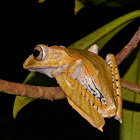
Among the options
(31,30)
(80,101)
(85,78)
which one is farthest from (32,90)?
(31,30)

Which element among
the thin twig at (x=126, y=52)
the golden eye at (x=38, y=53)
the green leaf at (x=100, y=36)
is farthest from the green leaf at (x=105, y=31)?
the golden eye at (x=38, y=53)

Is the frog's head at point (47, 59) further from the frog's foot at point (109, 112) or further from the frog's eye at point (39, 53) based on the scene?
the frog's foot at point (109, 112)

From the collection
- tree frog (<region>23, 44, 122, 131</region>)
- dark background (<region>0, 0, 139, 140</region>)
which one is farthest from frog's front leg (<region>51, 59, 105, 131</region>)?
dark background (<region>0, 0, 139, 140</region>)

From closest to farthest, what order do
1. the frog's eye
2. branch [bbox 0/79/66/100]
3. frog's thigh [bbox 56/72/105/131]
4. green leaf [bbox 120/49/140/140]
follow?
branch [bbox 0/79/66/100]
frog's thigh [bbox 56/72/105/131]
the frog's eye
green leaf [bbox 120/49/140/140]

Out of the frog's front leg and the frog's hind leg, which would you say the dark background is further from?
the frog's front leg

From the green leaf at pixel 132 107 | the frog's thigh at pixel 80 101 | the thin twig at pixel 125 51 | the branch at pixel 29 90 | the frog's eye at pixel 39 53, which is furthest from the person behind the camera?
the green leaf at pixel 132 107

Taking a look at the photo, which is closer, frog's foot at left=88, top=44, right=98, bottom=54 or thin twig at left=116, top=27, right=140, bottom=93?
thin twig at left=116, top=27, right=140, bottom=93

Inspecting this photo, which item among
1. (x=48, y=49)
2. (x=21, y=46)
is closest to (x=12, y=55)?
(x=21, y=46)

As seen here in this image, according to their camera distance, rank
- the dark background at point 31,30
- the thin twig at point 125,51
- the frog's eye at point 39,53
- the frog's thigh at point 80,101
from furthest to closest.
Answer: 1. the dark background at point 31,30
2. the thin twig at point 125,51
3. the frog's eye at point 39,53
4. the frog's thigh at point 80,101

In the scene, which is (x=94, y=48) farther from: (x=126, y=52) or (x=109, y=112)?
(x=109, y=112)
